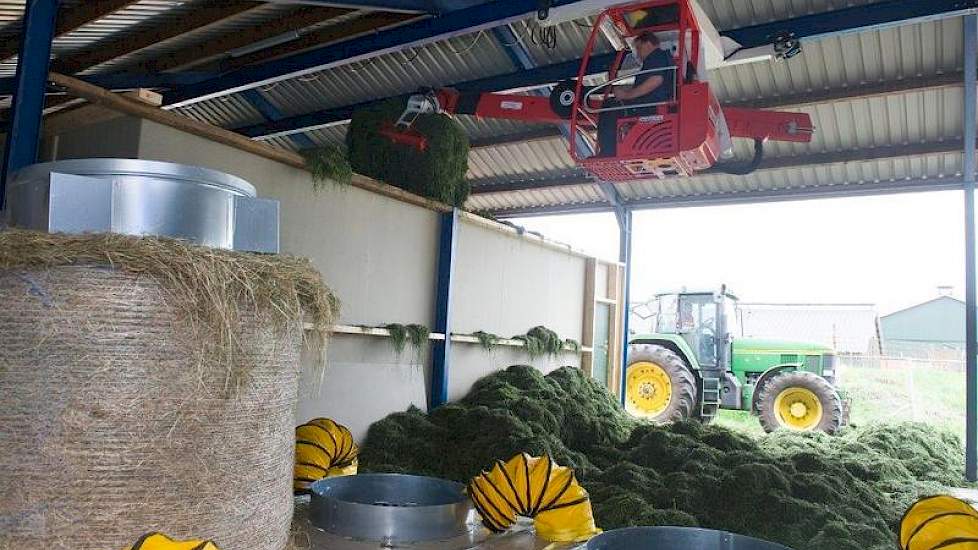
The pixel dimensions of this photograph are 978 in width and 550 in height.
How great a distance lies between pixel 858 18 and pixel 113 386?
20.1ft

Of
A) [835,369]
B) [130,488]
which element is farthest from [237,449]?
[835,369]

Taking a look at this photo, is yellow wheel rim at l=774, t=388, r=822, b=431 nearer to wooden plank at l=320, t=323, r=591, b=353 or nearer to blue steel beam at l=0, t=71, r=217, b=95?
wooden plank at l=320, t=323, r=591, b=353

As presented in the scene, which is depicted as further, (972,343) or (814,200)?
(814,200)

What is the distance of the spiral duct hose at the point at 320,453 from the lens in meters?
4.09

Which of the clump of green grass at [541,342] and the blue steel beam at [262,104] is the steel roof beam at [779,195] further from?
the blue steel beam at [262,104]

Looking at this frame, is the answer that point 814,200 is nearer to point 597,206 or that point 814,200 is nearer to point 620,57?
point 597,206

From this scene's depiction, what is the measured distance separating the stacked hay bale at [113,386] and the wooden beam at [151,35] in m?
5.16

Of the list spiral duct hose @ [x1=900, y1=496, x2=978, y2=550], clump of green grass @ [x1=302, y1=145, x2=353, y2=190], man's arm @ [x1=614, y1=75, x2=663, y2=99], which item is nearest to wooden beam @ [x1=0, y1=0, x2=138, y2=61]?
clump of green grass @ [x1=302, y1=145, x2=353, y2=190]

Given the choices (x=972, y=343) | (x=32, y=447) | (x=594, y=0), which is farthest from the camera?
(x=972, y=343)

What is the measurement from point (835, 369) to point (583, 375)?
5.55 meters

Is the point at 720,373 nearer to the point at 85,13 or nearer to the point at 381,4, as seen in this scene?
the point at 381,4

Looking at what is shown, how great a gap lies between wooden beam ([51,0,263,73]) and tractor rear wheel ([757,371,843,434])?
902 centimetres

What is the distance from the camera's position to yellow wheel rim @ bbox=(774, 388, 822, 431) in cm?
1095

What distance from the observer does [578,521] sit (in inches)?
135
